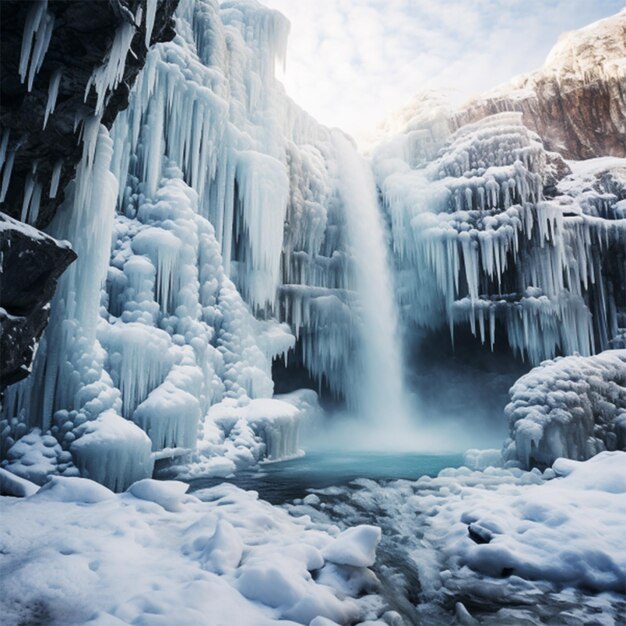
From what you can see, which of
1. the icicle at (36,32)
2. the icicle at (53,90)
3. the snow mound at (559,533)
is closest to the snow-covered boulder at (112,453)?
the icicle at (53,90)

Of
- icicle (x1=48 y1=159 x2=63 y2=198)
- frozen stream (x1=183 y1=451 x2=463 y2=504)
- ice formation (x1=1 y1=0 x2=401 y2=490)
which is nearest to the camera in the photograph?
icicle (x1=48 y1=159 x2=63 y2=198)

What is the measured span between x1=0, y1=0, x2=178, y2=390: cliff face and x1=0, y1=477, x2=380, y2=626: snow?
131 centimetres

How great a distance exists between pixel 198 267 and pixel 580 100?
17.5 metres

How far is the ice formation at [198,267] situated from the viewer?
627 centimetres

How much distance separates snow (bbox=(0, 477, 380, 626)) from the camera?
2.40 m

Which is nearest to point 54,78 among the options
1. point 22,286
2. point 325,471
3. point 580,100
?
point 22,286

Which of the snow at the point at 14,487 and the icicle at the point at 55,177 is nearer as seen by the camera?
the snow at the point at 14,487

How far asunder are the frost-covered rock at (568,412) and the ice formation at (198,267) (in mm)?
4741

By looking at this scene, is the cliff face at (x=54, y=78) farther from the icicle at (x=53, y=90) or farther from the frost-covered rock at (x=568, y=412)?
the frost-covered rock at (x=568, y=412)

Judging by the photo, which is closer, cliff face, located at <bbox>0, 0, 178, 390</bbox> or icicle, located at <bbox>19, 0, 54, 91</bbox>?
icicle, located at <bbox>19, 0, 54, 91</bbox>

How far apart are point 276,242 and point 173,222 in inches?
140

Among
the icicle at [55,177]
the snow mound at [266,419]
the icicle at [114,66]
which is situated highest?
the icicle at [114,66]

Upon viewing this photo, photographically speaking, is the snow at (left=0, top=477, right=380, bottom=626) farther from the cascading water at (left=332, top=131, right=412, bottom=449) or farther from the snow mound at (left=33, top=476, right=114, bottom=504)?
the cascading water at (left=332, top=131, right=412, bottom=449)

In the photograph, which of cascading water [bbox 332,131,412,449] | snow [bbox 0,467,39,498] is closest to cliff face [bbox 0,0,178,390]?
snow [bbox 0,467,39,498]
